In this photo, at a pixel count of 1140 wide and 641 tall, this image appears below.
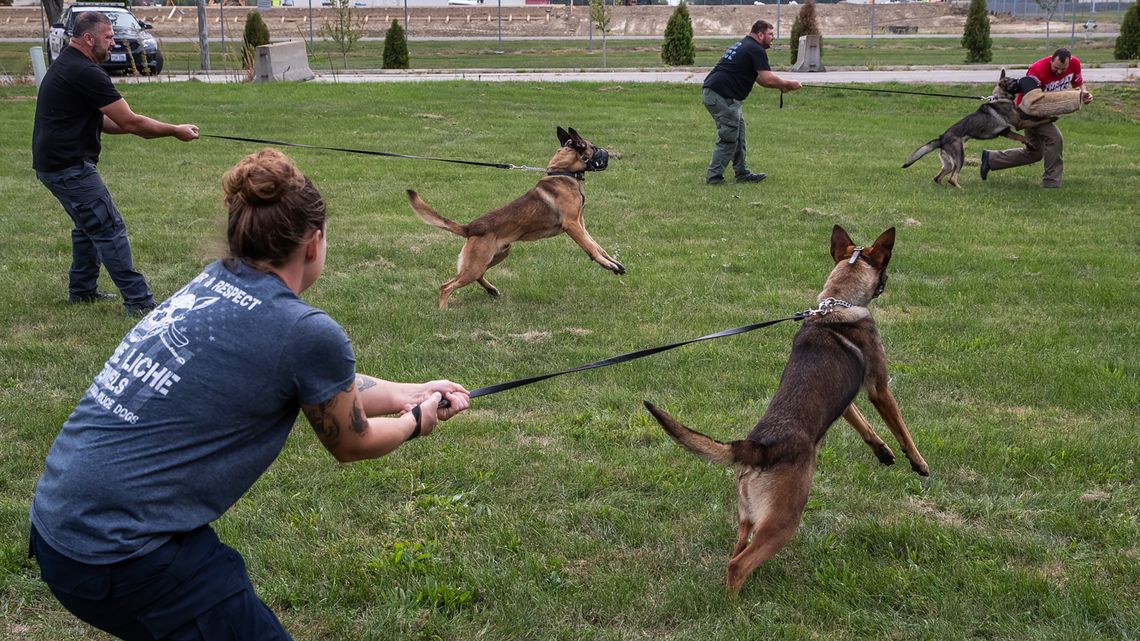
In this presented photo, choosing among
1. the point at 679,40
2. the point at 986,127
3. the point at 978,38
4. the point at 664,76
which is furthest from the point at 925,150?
the point at 978,38

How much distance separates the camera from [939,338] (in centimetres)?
748

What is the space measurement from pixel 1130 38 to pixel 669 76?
14.7 m

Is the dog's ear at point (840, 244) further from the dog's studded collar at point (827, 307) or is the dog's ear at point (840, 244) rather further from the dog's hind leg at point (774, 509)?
the dog's hind leg at point (774, 509)

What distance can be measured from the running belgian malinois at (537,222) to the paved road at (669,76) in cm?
1809

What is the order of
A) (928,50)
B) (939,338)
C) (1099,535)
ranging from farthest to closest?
(928,50) → (939,338) → (1099,535)

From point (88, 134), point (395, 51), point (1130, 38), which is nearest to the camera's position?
point (88, 134)

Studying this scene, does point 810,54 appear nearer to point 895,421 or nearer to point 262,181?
point 895,421

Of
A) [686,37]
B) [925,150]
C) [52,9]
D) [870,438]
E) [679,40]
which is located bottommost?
[870,438]

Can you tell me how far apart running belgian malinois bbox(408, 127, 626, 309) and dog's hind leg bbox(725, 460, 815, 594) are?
4.80m

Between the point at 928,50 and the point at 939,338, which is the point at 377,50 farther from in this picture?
the point at 939,338

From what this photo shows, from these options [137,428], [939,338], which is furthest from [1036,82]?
[137,428]

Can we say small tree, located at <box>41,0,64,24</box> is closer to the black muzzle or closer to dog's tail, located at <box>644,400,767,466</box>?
the black muzzle

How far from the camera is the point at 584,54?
41.5m

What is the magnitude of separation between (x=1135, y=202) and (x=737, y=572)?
1120cm
